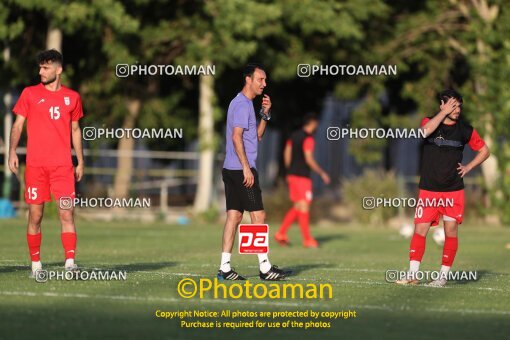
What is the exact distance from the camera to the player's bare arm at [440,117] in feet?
44.7

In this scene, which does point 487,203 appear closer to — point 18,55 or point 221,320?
point 18,55

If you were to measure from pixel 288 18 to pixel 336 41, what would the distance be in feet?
6.01

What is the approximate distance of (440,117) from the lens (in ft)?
44.8

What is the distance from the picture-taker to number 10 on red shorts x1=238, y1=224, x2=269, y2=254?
43.5ft

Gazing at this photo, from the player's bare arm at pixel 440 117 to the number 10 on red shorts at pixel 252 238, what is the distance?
1983 mm

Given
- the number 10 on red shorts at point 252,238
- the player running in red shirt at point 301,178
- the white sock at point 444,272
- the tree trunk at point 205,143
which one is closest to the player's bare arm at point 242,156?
the number 10 on red shorts at point 252,238

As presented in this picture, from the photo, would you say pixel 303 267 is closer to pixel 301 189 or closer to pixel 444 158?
pixel 444 158

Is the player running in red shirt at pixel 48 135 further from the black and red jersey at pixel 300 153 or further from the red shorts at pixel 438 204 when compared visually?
the black and red jersey at pixel 300 153

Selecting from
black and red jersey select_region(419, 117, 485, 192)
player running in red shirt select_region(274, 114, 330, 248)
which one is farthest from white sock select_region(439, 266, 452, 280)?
player running in red shirt select_region(274, 114, 330, 248)

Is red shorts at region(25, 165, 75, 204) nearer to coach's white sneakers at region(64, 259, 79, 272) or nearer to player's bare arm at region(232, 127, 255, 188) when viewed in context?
coach's white sneakers at region(64, 259, 79, 272)

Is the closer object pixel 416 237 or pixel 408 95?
pixel 416 237

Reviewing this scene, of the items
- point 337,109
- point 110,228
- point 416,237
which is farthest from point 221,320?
point 337,109

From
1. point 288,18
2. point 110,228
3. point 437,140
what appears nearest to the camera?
point 437,140

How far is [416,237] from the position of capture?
14.1 m
